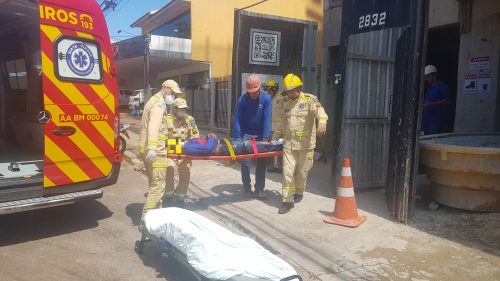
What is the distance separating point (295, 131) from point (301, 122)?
0.47 feet

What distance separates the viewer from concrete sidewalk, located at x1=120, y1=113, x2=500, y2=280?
3.73 metres

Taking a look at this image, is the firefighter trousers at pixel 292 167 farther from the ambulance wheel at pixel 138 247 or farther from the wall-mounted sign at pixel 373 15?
the ambulance wheel at pixel 138 247

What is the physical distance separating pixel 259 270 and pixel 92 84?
3090mm

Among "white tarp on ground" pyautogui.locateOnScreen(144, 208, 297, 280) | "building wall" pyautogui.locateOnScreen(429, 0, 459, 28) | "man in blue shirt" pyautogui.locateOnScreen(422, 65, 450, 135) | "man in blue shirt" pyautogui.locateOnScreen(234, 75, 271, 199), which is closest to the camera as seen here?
"white tarp on ground" pyautogui.locateOnScreen(144, 208, 297, 280)

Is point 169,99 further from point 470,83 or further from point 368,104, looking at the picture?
point 470,83

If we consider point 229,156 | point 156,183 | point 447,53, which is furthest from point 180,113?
point 447,53

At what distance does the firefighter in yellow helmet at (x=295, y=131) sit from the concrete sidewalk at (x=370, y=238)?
1.24ft

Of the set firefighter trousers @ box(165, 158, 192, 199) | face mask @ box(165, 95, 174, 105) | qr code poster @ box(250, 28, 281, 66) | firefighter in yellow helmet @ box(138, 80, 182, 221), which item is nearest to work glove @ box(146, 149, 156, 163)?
firefighter in yellow helmet @ box(138, 80, 182, 221)

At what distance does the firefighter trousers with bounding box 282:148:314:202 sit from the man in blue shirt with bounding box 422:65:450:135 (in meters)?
2.82

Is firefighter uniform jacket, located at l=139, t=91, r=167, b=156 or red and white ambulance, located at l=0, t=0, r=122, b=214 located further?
firefighter uniform jacket, located at l=139, t=91, r=167, b=156

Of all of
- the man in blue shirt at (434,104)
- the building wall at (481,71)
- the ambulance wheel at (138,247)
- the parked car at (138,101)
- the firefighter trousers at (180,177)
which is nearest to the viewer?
the ambulance wheel at (138,247)

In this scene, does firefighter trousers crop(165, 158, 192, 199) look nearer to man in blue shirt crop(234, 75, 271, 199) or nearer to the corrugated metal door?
Answer: man in blue shirt crop(234, 75, 271, 199)

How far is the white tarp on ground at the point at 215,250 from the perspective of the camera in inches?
114

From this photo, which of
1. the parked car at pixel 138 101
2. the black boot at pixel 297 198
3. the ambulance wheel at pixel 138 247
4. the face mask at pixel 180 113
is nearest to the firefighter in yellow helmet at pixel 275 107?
the black boot at pixel 297 198
